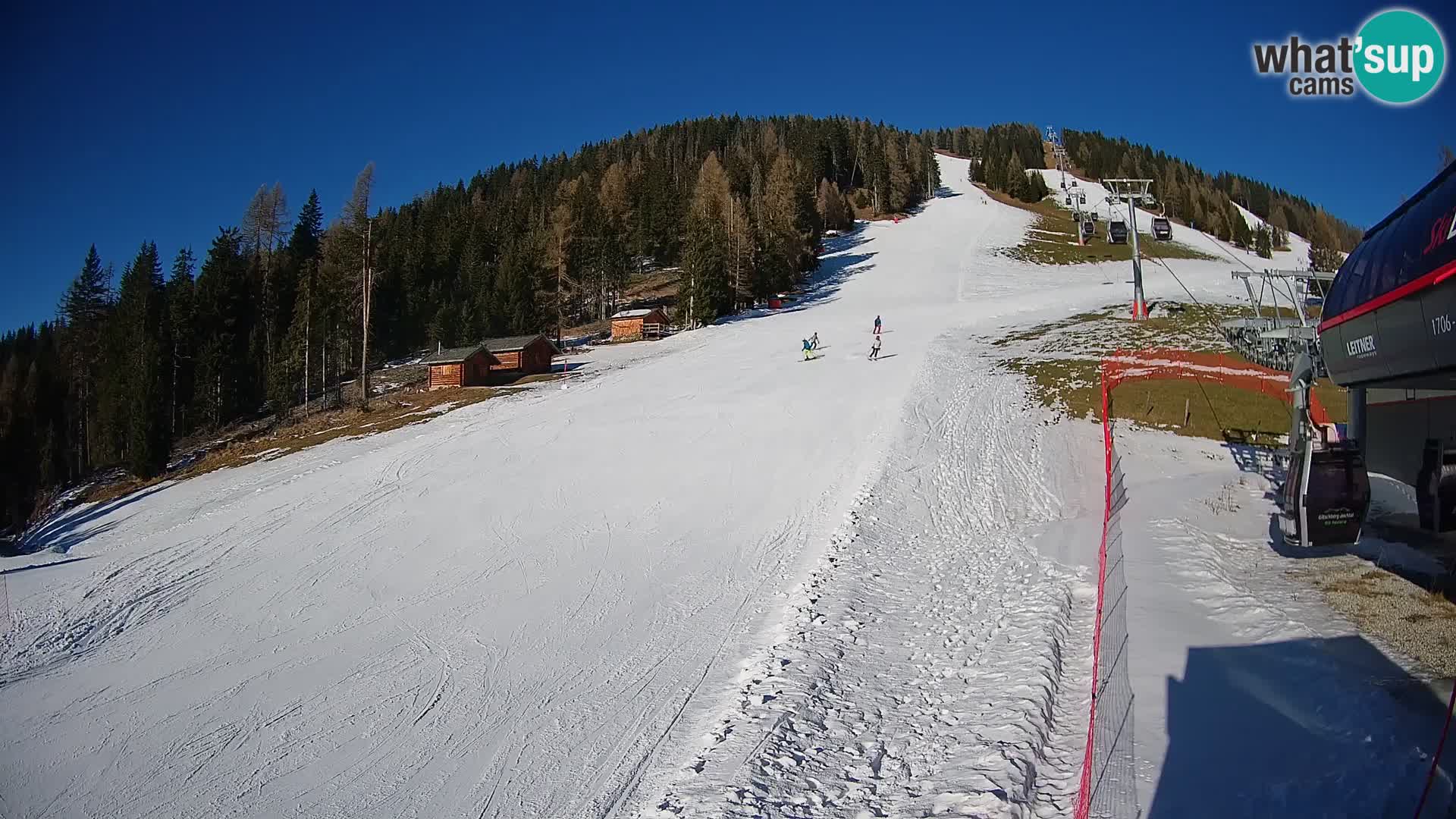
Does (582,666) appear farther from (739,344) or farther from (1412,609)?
(739,344)

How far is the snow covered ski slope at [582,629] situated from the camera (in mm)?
6965

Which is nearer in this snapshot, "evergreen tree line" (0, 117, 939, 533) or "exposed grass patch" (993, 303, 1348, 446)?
"exposed grass patch" (993, 303, 1348, 446)

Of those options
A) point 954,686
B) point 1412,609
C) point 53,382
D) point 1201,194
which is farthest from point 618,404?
point 1201,194

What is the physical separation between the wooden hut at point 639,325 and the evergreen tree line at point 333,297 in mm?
2873

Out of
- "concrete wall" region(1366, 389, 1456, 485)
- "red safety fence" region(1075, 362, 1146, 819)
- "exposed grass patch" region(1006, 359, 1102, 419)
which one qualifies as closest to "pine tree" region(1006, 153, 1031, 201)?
"exposed grass patch" region(1006, 359, 1102, 419)

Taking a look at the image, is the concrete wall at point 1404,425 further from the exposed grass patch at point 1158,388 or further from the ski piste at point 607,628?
the exposed grass patch at point 1158,388

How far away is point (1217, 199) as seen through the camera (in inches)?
4259

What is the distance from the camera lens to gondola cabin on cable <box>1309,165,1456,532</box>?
18.5 ft

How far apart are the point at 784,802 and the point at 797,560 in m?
6.64

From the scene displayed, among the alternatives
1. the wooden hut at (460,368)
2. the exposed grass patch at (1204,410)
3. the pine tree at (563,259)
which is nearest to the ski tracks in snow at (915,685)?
the exposed grass patch at (1204,410)

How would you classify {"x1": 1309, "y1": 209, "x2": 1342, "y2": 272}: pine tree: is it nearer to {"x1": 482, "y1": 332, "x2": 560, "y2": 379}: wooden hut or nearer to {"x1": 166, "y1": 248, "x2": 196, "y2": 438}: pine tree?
{"x1": 482, "y1": 332, "x2": 560, "y2": 379}: wooden hut

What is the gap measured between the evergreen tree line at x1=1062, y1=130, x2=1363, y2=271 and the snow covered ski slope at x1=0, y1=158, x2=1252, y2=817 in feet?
197

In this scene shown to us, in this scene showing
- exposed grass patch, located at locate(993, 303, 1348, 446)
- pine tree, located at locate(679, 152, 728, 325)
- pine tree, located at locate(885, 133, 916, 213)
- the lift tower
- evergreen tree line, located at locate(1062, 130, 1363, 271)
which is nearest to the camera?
exposed grass patch, located at locate(993, 303, 1348, 446)

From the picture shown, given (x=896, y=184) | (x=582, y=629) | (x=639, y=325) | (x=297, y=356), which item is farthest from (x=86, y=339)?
(x=896, y=184)
